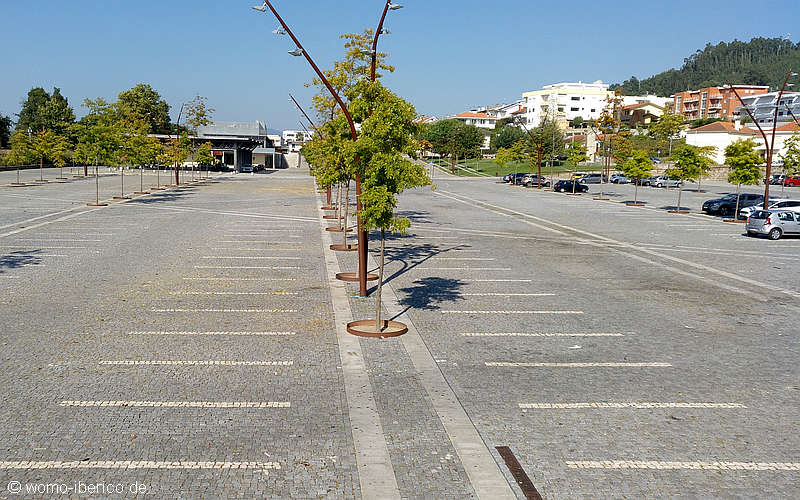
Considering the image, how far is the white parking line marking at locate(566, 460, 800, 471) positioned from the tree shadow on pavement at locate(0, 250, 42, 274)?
1594 centimetres

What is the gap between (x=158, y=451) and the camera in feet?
23.2

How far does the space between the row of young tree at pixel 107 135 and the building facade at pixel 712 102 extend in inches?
4597

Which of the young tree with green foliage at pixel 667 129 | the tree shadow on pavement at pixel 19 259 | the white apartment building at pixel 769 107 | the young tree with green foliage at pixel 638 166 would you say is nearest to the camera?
the tree shadow on pavement at pixel 19 259

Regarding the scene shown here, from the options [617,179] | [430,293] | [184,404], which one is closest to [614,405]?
[184,404]

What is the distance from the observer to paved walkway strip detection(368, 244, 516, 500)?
6.52 metres

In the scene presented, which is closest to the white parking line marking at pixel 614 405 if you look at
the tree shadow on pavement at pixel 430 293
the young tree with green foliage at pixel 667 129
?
the tree shadow on pavement at pixel 430 293

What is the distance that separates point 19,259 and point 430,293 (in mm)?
12125

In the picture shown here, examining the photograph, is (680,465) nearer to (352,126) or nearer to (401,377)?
(401,377)

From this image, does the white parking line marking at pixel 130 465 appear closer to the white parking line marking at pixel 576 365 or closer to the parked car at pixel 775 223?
the white parking line marking at pixel 576 365

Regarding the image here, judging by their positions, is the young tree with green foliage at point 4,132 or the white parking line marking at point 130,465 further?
the young tree with green foliage at point 4,132

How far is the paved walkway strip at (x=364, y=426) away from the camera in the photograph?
6.46 m

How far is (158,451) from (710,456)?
6.01m

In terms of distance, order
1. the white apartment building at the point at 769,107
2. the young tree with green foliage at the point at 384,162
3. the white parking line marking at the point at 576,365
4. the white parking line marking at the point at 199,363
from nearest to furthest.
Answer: the white parking line marking at the point at 199,363, the white parking line marking at the point at 576,365, the young tree with green foliage at the point at 384,162, the white apartment building at the point at 769,107

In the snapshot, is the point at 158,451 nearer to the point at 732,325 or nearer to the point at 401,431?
the point at 401,431
